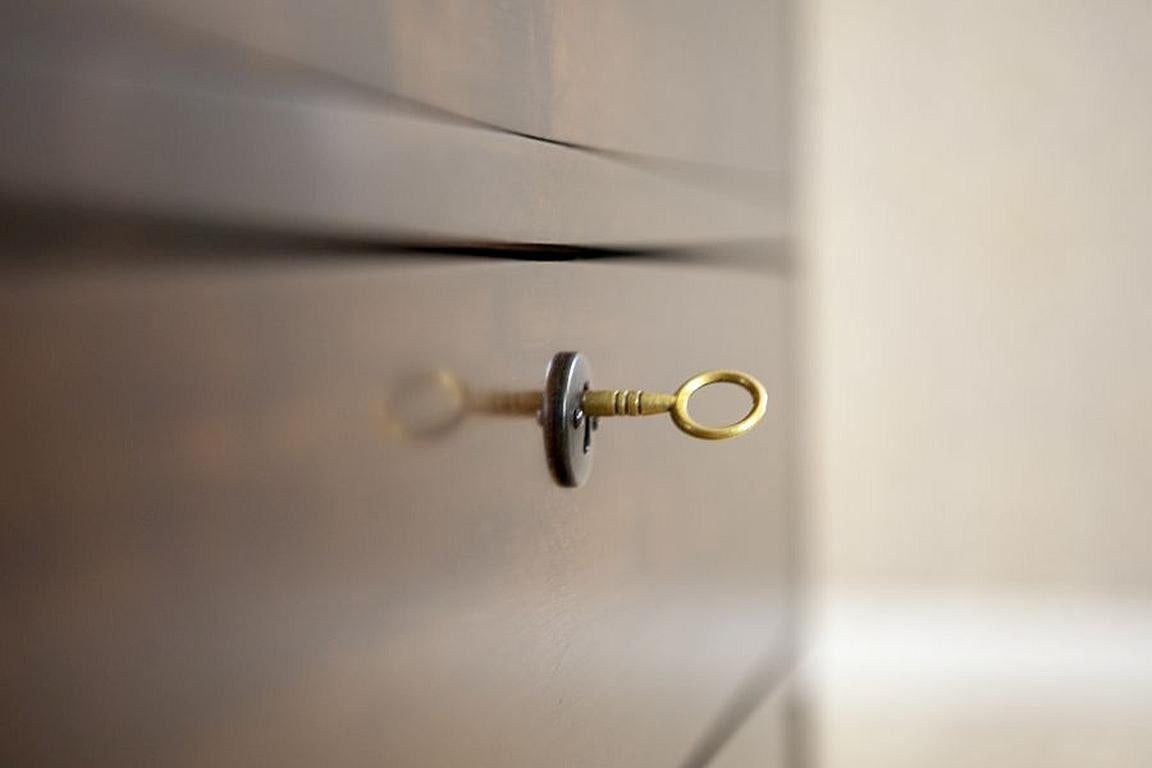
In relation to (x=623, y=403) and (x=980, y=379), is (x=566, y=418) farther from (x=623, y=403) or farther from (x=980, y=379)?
(x=980, y=379)

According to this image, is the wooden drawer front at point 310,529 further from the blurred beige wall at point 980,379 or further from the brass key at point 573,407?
the blurred beige wall at point 980,379

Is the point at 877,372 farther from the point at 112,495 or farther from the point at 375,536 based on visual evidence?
the point at 112,495

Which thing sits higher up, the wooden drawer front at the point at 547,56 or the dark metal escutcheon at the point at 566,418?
the wooden drawer front at the point at 547,56

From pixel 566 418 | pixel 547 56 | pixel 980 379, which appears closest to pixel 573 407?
pixel 566 418

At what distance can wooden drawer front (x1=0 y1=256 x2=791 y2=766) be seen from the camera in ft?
0.64

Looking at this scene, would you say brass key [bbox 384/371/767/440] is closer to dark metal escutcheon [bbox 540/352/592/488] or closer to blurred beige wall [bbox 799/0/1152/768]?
dark metal escutcheon [bbox 540/352/592/488]

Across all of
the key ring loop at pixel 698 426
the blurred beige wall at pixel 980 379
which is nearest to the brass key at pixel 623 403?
the key ring loop at pixel 698 426

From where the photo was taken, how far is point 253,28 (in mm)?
250

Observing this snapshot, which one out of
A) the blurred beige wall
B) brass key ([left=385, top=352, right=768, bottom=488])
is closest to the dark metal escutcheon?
brass key ([left=385, top=352, right=768, bottom=488])

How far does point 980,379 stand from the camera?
135cm

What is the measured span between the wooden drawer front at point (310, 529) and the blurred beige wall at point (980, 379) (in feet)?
2.81

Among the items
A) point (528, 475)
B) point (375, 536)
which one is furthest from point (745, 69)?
point (375, 536)

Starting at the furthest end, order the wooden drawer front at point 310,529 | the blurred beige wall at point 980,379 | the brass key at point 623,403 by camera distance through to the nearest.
→ the blurred beige wall at point 980,379 → the brass key at point 623,403 → the wooden drawer front at point 310,529

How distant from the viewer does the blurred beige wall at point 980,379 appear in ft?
4.29
